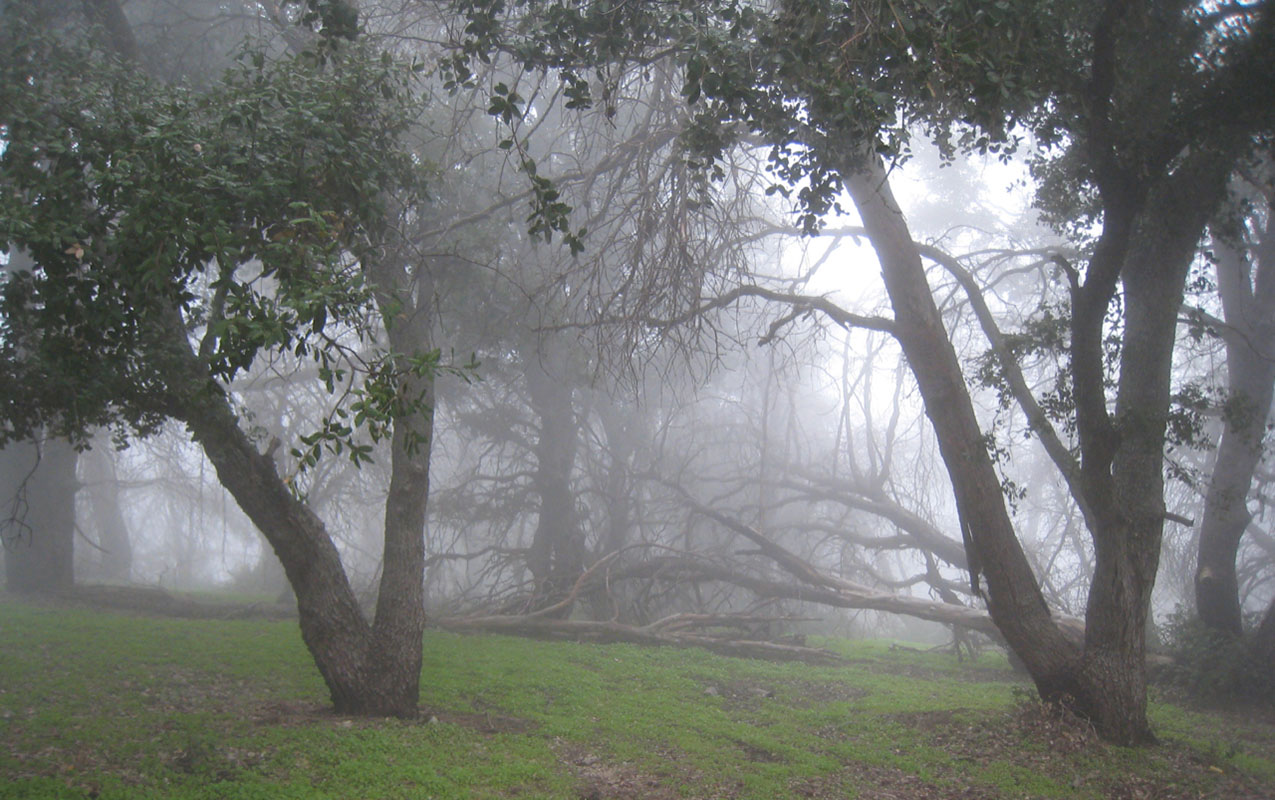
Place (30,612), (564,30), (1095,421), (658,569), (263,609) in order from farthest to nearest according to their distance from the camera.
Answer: (658,569), (263,609), (30,612), (1095,421), (564,30)

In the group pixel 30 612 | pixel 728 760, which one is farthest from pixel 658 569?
pixel 30 612

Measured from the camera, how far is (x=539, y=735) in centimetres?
767

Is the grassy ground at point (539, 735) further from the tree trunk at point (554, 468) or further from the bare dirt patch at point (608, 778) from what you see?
the tree trunk at point (554, 468)

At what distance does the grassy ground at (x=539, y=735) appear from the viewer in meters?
6.11

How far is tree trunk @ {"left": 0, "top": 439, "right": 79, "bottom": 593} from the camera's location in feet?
49.3

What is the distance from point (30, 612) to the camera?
41.2 ft

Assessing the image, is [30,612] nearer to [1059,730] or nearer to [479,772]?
[479,772]

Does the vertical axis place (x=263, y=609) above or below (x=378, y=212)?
below

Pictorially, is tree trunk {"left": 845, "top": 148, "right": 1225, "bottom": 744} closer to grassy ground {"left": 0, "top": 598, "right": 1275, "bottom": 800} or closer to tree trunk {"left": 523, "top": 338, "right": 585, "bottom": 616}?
grassy ground {"left": 0, "top": 598, "right": 1275, "bottom": 800}

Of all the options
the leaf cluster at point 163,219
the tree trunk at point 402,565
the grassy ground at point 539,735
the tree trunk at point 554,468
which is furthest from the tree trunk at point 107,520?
the leaf cluster at point 163,219

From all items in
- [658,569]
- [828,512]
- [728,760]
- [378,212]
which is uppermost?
[378,212]

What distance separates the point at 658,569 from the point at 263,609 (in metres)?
6.31

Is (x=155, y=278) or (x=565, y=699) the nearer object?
(x=155, y=278)

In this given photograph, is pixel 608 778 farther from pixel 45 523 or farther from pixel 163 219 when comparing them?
pixel 45 523
